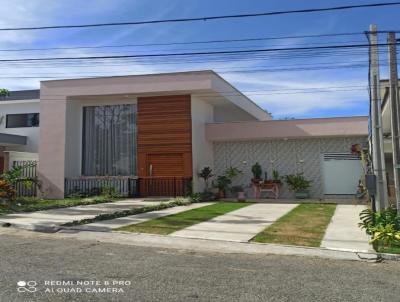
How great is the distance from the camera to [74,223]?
41.3ft

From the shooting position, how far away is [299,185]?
76.3ft

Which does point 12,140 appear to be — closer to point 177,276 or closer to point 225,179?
point 225,179

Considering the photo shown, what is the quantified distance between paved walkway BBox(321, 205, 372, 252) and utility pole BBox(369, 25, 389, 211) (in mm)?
987

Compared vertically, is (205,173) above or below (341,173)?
above

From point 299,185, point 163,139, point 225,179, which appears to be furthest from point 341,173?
point 163,139

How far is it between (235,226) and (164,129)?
1119 centimetres

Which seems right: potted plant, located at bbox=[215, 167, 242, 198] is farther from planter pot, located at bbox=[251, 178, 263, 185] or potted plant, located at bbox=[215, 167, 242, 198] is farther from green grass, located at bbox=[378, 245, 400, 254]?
green grass, located at bbox=[378, 245, 400, 254]

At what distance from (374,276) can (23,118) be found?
27102mm

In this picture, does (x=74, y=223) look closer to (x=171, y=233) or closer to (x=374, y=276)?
(x=171, y=233)

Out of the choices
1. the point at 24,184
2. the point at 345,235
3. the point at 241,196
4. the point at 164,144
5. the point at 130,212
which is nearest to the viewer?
the point at 345,235

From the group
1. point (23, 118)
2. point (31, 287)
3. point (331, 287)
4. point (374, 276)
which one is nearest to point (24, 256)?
point (31, 287)

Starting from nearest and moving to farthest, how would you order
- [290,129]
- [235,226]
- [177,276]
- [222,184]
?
1. [177,276]
2. [235,226]
3. [290,129]
4. [222,184]

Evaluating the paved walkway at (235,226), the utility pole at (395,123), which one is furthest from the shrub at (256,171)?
the utility pole at (395,123)

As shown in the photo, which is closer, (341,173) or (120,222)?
(120,222)
